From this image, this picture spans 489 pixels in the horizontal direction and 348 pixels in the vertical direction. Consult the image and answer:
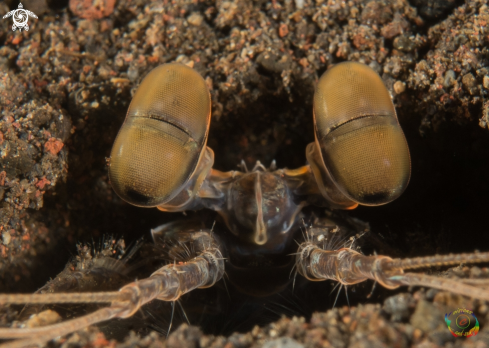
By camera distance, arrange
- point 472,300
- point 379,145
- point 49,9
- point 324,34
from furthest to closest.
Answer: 1. point 49,9
2. point 324,34
3. point 379,145
4. point 472,300

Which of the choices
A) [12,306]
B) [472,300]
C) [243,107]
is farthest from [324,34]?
[12,306]

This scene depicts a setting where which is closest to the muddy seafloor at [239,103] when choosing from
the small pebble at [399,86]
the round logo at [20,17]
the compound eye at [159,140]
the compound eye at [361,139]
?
the small pebble at [399,86]

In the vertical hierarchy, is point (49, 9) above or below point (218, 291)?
above

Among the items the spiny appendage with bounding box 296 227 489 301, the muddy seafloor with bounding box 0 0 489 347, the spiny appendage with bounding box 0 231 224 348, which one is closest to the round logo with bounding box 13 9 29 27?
the muddy seafloor with bounding box 0 0 489 347

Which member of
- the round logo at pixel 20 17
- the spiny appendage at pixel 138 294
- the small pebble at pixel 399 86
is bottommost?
the spiny appendage at pixel 138 294

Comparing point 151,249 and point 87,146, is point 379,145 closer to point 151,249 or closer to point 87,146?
point 151,249

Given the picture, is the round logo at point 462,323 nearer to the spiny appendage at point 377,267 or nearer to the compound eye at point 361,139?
the spiny appendage at point 377,267

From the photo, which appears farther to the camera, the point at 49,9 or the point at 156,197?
the point at 49,9
